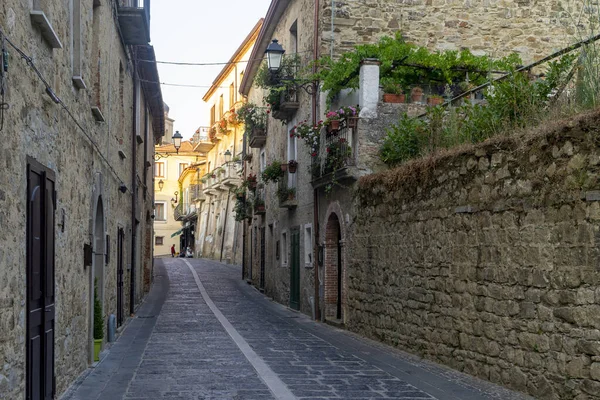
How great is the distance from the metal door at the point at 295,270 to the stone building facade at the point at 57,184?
23.6ft

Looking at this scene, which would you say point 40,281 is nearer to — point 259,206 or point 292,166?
point 292,166

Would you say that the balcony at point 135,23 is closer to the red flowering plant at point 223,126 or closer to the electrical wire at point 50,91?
the electrical wire at point 50,91

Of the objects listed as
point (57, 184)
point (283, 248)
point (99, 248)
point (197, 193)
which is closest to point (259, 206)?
point (283, 248)

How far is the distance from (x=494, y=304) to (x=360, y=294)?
5860 mm

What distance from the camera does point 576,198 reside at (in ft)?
24.9

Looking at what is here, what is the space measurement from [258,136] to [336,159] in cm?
1215

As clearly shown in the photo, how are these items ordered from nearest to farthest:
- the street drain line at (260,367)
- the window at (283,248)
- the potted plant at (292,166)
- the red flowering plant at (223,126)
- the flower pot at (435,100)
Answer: the street drain line at (260,367) → the flower pot at (435,100) → the potted plant at (292,166) → the window at (283,248) → the red flowering plant at (223,126)

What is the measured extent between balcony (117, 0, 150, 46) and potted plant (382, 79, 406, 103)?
4720 millimetres

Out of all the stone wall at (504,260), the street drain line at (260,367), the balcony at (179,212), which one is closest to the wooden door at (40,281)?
the street drain line at (260,367)

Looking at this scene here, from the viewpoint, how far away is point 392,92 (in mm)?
15836

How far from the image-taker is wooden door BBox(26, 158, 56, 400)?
6.44m

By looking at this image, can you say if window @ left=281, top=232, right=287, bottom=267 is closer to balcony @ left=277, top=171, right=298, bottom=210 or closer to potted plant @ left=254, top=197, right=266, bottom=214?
balcony @ left=277, top=171, right=298, bottom=210

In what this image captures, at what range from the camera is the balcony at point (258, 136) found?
27.8 m

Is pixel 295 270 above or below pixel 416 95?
below
